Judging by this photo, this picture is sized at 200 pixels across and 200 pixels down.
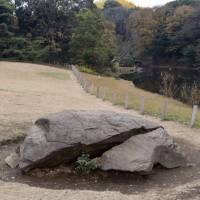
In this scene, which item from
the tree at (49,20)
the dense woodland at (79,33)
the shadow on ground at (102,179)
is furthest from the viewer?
the tree at (49,20)

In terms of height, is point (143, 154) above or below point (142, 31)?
below

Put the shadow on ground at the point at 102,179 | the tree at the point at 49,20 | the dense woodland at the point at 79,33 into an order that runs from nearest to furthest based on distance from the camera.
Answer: the shadow on ground at the point at 102,179 < the dense woodland at the point at 79,33 < the tree at the point at 49,20

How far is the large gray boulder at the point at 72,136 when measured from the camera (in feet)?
24.8

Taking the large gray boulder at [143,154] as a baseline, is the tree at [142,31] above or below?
above

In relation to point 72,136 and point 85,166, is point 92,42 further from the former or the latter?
point 85,166

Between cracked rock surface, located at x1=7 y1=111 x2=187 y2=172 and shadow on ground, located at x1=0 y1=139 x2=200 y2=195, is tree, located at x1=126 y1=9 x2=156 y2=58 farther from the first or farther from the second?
shadow on ground, located at x1=0 y1=139 x2=200 y2=195

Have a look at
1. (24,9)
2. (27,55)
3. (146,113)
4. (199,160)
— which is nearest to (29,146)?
(199,160)

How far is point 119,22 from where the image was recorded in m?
100

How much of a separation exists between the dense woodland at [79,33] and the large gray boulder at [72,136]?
1797 inches

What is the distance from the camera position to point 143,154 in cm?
766

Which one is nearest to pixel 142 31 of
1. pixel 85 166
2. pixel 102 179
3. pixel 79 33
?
pixel 79 33

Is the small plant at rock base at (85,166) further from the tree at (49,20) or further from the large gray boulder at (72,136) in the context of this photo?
the tree at (49,20)

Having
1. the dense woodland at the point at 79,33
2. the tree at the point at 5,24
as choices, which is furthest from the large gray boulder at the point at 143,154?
the tree at the point at 5,24

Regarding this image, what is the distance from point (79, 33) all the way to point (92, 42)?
290 cm
